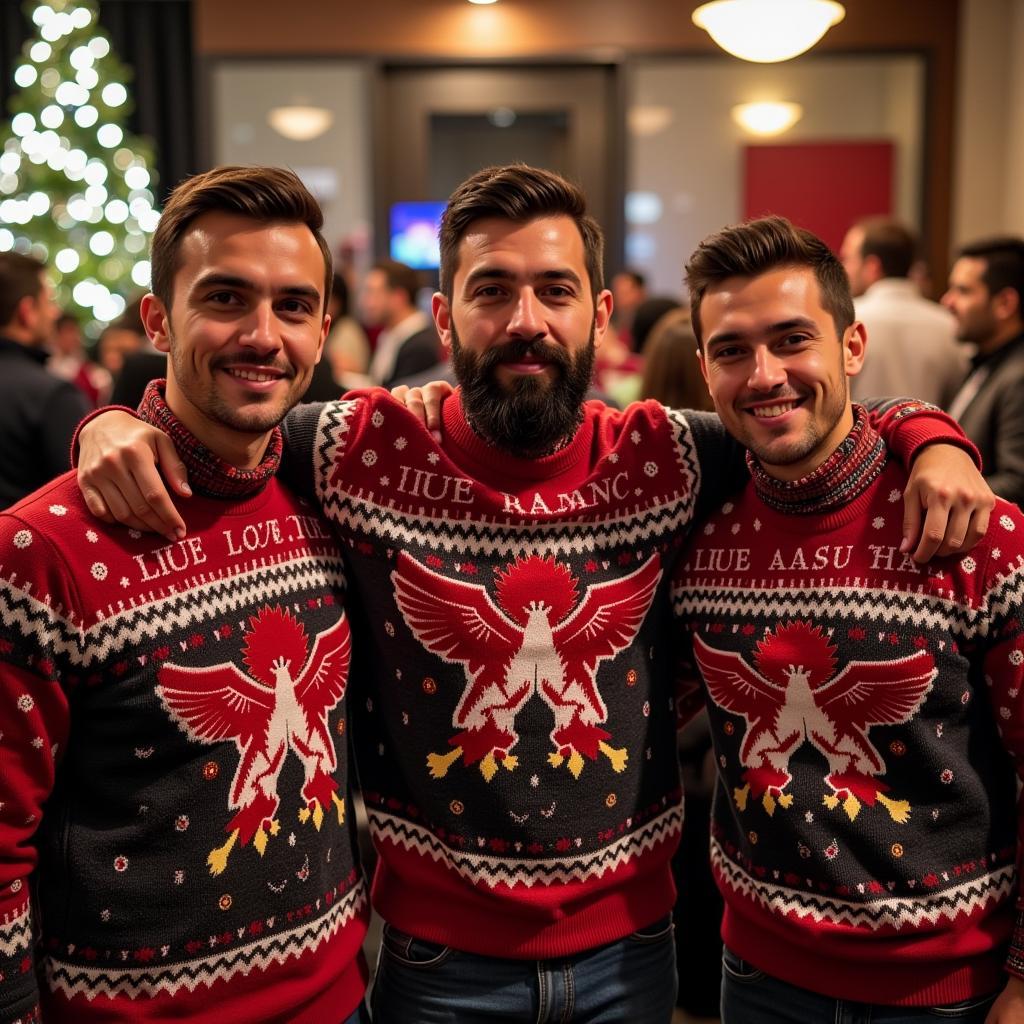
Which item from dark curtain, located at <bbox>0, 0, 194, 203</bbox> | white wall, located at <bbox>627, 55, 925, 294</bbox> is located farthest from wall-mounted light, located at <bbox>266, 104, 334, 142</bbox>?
white wall, located at <bbox>627, 55, 925, 294</bbox>

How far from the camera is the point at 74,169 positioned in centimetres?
696

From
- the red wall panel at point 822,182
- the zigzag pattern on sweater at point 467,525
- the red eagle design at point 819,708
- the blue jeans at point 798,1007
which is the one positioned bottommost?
the blue jeans at point 798,1007

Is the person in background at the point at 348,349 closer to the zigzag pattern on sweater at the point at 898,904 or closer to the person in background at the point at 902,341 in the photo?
the person in background at the point at 902,341

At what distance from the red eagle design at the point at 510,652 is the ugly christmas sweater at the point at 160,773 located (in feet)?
0.56

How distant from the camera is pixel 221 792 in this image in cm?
140

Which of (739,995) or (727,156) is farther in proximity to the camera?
(727,156)

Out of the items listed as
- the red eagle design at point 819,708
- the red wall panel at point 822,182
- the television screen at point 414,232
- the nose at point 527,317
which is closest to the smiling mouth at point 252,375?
the nose at point 527,317

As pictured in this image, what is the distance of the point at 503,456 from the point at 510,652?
0.27 meters

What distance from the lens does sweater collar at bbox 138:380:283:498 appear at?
146 cm

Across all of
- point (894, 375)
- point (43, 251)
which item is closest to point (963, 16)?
point (894, 375)

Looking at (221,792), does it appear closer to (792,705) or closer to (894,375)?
(792,705)

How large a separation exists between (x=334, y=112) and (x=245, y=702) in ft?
19.3

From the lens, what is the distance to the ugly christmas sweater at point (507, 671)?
1.55 m

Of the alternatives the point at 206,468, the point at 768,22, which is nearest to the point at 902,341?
the point at 768,22
